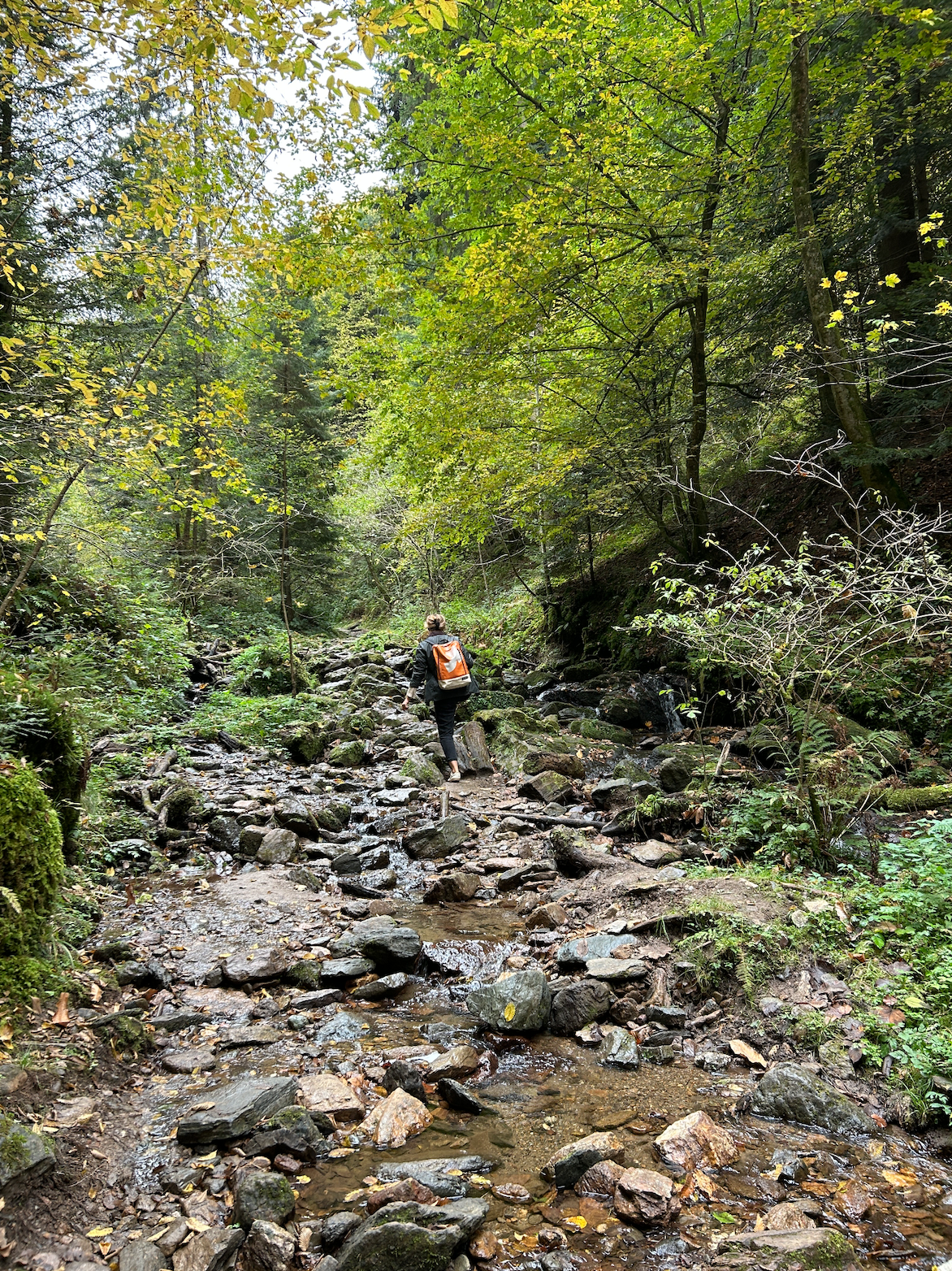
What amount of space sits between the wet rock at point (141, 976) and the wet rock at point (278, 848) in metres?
2.46

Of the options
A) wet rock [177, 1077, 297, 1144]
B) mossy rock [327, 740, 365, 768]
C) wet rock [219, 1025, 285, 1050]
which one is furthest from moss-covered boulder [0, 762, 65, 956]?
mossy rock [327, 740, 365, 768]

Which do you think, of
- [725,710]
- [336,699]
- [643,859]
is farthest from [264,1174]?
[336,699]

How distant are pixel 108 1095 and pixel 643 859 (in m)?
4.60

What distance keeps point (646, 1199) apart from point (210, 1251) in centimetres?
173

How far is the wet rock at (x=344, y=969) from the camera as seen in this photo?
15.5 ft

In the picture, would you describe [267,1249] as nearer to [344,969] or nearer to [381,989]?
[381,989]

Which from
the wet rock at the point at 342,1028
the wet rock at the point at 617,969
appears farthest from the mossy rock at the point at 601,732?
the wet rock at the point at 342,1028

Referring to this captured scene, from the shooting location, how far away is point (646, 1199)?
270cm

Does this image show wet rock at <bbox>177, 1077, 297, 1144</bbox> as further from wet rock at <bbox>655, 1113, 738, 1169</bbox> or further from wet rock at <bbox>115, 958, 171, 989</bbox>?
wet rock at <bbox>655, 1113, 738, 1169</bbox>

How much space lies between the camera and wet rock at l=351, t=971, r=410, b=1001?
4578 millimetres

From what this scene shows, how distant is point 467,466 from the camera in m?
13.0

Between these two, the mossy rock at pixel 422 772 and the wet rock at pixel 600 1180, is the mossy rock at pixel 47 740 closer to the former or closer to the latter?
the wet rock at pixel 600 1180

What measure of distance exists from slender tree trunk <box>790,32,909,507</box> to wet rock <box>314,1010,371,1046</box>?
8.91 m

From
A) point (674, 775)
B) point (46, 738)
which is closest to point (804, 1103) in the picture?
point (674, 775)
